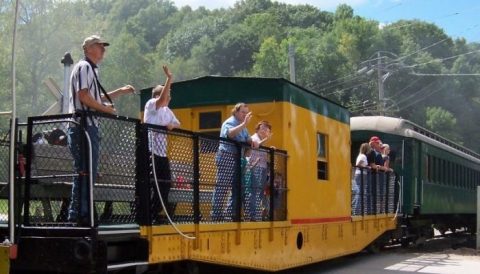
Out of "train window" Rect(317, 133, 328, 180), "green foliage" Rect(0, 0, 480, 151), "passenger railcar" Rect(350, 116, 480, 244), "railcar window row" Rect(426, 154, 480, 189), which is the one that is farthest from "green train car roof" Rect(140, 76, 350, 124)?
"green foliage" Rect(0, 0, 480, 151)

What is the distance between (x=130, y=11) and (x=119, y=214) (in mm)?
104822

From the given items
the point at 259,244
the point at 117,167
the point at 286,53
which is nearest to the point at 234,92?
the point at 259,244

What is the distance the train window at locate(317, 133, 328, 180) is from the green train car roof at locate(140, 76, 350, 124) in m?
0.59

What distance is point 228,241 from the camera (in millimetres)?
7527

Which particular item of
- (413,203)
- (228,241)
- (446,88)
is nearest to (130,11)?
(446,88)

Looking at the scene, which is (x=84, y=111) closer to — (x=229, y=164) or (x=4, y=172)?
(x=4, y=172)

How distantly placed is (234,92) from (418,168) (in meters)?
7.85

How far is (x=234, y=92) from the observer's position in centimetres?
962

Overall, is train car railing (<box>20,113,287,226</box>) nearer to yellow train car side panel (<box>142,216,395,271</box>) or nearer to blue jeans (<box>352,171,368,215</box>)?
yellow train car side panel (<box>142,216,395,271</box>)

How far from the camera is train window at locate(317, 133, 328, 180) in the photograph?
10492 mm

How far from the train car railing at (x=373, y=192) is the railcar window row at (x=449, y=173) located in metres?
2.14

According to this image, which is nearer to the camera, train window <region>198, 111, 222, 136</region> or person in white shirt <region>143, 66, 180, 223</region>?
person in white shirt <region>143, 66, 180, 223</region>

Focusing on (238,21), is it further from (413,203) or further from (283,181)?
(283,181)

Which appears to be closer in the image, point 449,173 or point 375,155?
point 375,155
